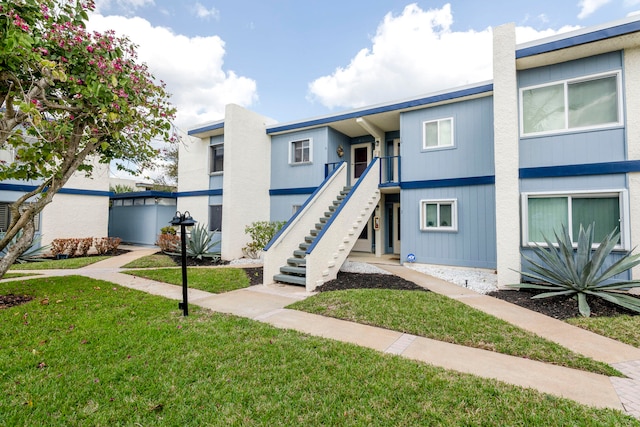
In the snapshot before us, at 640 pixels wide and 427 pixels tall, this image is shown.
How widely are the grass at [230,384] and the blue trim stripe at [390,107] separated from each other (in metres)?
8.59

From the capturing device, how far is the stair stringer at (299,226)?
797 cm

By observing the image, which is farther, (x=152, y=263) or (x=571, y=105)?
(x=152, y=263)

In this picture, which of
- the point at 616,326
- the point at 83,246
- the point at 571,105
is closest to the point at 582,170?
the point at 571,105

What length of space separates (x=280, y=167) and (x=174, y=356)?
1079 centimetres

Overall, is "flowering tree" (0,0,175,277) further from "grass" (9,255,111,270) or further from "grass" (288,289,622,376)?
"grass" (288,289,622,376)

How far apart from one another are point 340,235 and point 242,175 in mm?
5936

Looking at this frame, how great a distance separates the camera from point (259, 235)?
39.0ft

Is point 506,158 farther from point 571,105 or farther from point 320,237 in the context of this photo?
point 320,237

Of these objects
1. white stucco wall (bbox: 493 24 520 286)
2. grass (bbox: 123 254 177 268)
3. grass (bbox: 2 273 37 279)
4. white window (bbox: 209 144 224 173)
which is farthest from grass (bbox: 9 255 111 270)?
white stucco wall (bbox: 493 24 520 286)

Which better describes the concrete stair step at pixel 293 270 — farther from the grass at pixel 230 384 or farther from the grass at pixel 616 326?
the grass at pixel 616 326

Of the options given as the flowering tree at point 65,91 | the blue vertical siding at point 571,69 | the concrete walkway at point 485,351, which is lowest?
the concrete walkway at point 485,351

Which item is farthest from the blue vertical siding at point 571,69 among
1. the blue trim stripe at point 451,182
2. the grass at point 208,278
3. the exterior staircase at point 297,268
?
the grass at point 208,278

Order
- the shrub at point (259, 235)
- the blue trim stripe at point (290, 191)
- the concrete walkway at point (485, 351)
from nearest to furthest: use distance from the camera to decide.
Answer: the concrete walkway at point (485, 351) → the shrub at point (259, 235) → the blue trim stripe at point (290, 191)

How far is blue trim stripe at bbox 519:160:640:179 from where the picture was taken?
22.8 feet
